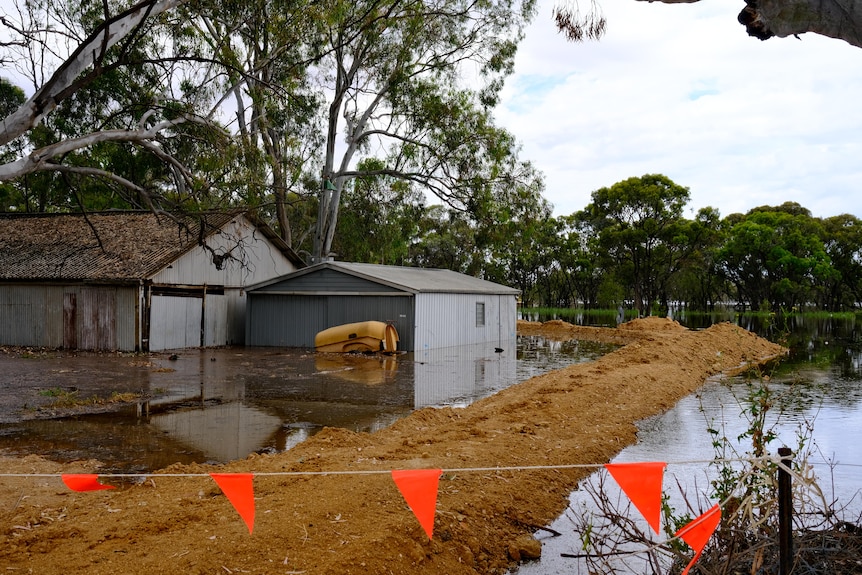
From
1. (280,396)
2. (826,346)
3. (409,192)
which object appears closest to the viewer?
(280,396)

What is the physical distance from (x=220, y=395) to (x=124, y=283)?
10375 millimetres

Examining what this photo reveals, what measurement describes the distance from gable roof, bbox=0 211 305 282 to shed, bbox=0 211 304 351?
5 cm

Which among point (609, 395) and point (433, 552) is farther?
point (609, 395)

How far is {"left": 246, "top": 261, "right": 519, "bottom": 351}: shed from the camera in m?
23.5

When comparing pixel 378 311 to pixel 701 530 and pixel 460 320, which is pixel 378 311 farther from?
pixel 701 530

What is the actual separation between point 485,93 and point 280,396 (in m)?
22.0

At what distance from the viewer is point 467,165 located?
29.8 meters

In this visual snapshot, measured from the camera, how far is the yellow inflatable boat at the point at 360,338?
2202cm

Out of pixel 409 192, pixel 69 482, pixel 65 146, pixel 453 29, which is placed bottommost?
pixel 69 482

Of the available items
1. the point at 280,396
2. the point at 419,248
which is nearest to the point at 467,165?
the point at 280,396

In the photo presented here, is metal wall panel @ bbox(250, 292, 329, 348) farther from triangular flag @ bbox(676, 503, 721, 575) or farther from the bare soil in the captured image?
triangular flag @ bbox(676, 503, 721, 575)

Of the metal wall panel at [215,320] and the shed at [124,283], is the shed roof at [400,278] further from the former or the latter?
the shed at [124,283]

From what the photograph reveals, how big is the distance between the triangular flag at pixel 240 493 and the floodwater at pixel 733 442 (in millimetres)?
2273

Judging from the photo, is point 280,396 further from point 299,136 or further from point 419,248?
point 419,248
